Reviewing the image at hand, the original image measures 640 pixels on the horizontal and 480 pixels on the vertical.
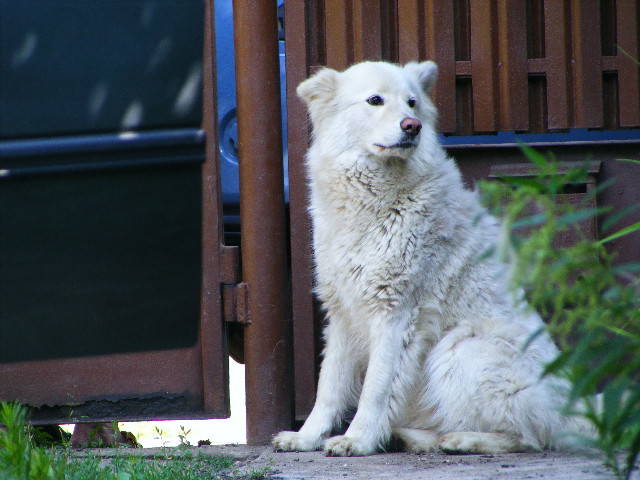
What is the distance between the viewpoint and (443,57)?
4125 millimetres

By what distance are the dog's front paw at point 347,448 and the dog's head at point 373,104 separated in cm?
125

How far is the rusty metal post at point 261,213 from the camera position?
392 cm

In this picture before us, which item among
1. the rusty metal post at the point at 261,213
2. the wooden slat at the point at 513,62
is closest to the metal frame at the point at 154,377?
the rusty metal post at the point at 261,213

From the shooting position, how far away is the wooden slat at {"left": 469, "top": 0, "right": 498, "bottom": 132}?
161 inches

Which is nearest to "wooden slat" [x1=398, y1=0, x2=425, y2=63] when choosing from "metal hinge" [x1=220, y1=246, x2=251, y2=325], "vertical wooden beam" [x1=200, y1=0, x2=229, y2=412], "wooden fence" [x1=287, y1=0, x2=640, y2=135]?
"wooden fence" [x1=287, y1=0, x2=640, y2=135]

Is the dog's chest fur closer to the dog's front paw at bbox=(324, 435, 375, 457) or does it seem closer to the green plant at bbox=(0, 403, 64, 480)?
the dog's front paw at bbox=(324, 435, 375, 457)

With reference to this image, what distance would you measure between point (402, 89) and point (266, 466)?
1723 millimetres

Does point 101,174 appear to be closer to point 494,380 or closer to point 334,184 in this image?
point 334,184

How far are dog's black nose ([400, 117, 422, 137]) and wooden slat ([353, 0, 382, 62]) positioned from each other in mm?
652

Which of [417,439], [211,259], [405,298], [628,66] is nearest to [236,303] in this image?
[211,259]

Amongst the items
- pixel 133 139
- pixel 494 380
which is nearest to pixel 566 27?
pixel 494 380

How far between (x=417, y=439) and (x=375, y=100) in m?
1.50

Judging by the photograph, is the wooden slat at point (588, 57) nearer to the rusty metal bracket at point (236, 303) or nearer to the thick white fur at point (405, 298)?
the thick white fur at point (405, 298)

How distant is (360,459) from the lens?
335 cm
